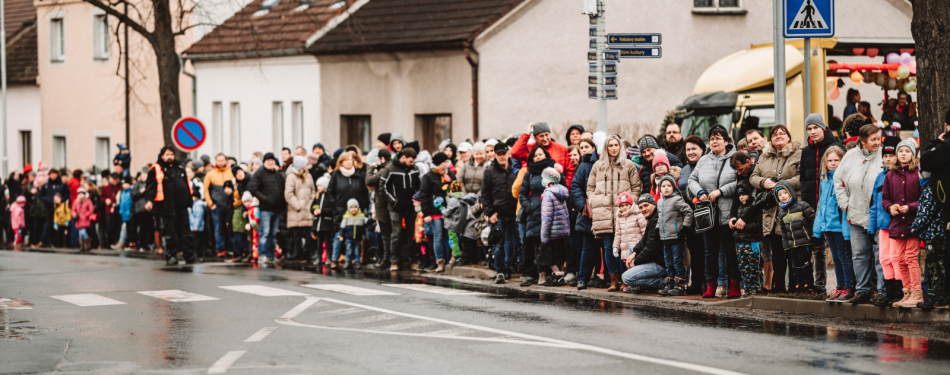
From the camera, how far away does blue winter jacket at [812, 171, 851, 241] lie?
38.5 ft

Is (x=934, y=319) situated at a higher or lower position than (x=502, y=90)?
lower

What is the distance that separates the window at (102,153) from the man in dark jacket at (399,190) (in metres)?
25.1

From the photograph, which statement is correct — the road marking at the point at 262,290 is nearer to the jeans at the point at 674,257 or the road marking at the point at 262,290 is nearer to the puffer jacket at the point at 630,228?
the puffer jacket at the point at 630,228

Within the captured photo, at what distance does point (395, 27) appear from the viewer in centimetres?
3027

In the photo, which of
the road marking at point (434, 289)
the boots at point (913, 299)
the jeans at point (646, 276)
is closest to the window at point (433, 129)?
the road marking at point (434, 289)

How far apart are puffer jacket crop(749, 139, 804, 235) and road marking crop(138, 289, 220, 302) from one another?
19.5 ft

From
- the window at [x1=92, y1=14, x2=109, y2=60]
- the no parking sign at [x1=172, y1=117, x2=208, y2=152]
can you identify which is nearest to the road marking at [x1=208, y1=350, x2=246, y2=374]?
the no parking sign at [x1=172, y1=117, x2=208, y2=152]

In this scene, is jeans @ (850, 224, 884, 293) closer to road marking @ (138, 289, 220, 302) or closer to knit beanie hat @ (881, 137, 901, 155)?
knit beanie hat @ (881, 137, 901, 155)

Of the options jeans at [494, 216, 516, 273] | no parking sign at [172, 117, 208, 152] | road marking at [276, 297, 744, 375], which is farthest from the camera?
no parking sign at [172, 117, 208, 152]

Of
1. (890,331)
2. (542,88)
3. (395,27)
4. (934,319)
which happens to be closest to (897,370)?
(890,331)

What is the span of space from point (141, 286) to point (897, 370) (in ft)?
33.5

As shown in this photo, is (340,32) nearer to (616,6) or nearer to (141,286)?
(616,6)

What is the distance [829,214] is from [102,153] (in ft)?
109

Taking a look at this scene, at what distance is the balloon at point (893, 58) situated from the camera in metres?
20.7
